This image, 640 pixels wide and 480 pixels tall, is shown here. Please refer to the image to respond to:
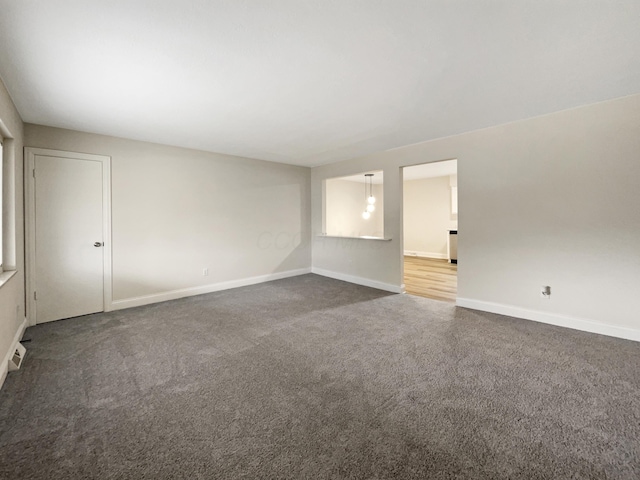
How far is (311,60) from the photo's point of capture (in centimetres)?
207

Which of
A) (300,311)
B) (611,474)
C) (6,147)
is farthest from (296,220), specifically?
(611,474)

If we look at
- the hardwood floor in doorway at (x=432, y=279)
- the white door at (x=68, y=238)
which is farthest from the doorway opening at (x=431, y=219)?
the white door at (x=68, y=238)

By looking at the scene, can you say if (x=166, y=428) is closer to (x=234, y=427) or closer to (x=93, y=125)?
(x=234, y=427)

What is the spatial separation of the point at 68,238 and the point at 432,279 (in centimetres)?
593

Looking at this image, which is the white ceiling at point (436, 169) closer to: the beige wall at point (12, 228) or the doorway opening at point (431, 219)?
the doorway opening at point (431, 219)

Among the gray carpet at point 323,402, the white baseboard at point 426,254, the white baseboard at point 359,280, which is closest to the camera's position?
the gray carpet at point 323,402

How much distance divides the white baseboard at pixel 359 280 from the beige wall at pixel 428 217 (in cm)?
402

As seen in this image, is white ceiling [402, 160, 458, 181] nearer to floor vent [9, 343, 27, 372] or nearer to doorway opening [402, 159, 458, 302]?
doorway opening [402, 159, 458, 302]

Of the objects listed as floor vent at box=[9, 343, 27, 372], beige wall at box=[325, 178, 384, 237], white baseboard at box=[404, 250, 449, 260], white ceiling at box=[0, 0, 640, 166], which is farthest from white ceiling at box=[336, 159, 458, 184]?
floor vent at box=[9, 343, 27, 372]

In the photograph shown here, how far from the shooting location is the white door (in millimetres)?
3350

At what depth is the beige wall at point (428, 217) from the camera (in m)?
8.20

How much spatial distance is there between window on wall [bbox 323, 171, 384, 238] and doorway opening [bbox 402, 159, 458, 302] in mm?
995

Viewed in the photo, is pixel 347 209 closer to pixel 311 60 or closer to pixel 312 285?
pixel 312 285

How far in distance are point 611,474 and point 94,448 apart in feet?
8.56
